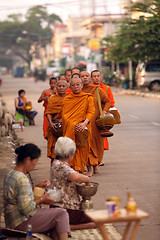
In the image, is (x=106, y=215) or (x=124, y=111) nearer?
(x=106, y=215)

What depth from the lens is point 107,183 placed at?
9.64 metres

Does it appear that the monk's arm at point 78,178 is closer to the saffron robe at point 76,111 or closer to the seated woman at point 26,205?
the seated woman at point 26,205

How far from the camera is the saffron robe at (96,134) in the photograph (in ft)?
34.6

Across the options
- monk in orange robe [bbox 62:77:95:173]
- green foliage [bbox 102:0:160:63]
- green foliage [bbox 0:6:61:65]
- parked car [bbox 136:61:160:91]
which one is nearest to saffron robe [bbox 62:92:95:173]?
monk in orange robe [bbox 62:77:95:173]

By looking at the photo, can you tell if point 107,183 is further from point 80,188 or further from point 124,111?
point 124,111

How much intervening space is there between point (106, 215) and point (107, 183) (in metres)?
4.62

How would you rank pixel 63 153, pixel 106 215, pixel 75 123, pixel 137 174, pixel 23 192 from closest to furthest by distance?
pixel 106 215 → pixel 23 192 → pixel 63 153 → pixel 75 123 → pixel 137 174

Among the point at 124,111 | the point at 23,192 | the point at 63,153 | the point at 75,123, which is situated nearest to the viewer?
the point at 23,192

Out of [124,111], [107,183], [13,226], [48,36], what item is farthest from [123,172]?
[48,36]

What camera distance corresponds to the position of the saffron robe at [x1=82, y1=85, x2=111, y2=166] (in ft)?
34.6

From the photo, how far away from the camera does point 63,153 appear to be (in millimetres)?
6500

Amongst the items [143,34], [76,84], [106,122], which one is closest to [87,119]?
[76,84]

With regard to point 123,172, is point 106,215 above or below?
above

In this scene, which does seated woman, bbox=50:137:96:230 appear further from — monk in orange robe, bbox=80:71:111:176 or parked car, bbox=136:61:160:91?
parked car, bbox=136:61:160:91
